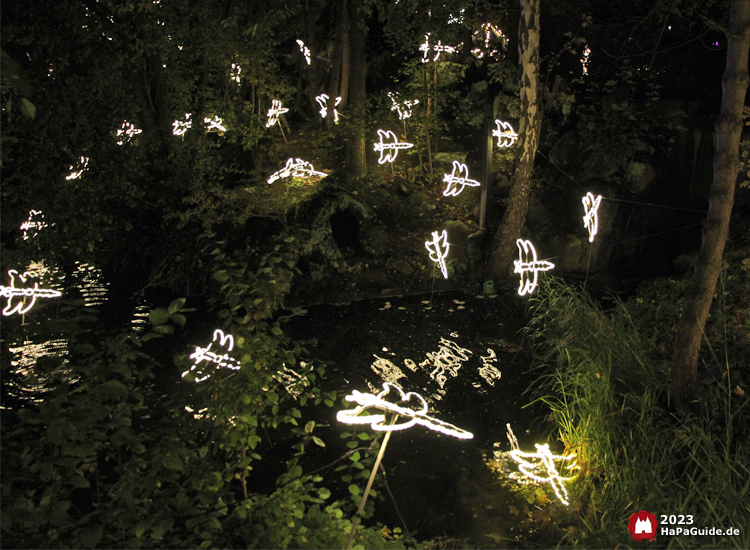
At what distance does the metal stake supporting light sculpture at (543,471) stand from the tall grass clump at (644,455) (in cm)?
11

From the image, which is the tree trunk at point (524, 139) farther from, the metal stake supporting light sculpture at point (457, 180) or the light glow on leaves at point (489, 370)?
the light glow on leaves at point (489, 370)

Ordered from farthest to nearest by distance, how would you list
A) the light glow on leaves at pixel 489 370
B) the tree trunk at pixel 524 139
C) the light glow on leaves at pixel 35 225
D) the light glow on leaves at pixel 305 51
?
1. the light glow on leaves at pixel 305 51
2. the tree trunk at pixel 524 139
3. the light glow on leaves at pixel 35 225
4. the light glow on leaves at pixel 489 370

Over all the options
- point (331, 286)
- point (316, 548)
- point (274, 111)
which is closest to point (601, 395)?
point (316, 548)

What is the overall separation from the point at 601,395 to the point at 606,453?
64 cm

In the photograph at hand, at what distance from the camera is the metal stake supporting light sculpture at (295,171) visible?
12.4 m

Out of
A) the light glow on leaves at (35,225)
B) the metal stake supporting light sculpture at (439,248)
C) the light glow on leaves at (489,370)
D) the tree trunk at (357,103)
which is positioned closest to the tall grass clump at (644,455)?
the light glow on leaves at (489,370)

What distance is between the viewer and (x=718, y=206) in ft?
15.5

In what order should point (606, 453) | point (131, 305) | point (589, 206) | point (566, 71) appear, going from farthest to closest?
point (566, 71) < point (131, 305) < point (589, 206) < point (606, 453)

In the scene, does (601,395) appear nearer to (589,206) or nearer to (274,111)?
(589,206)

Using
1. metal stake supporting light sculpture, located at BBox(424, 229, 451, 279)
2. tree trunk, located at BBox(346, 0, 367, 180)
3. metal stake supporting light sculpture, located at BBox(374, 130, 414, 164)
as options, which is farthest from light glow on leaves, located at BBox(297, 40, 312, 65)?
metal stake supporting light sculpture, located at BBox(424, 229, 451, 279)

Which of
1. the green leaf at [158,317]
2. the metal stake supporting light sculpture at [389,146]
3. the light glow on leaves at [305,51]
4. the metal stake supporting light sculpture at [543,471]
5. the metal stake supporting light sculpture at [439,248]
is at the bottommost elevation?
the metal stake supporting light sculpture at [543,471]

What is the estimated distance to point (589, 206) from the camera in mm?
10055

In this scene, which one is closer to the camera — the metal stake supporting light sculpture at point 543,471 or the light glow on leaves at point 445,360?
the metal stake supporting light sculpture at point 543,471

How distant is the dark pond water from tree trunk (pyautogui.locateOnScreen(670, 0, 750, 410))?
68.8 inches
